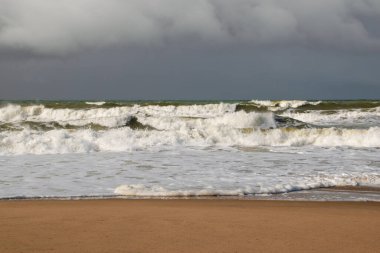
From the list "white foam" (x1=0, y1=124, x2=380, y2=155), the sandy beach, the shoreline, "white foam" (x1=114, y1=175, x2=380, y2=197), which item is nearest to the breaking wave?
"white foam" (x1=0, y1=124, x2=380, y2=155)

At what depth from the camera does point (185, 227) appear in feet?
16.6

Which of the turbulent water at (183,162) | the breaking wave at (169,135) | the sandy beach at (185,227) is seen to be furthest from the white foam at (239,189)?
the breaking wave at (169,135)

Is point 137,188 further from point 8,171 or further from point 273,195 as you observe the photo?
point 8,171

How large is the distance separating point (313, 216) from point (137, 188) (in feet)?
10.4

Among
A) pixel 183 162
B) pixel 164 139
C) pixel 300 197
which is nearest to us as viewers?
pixel 300 197

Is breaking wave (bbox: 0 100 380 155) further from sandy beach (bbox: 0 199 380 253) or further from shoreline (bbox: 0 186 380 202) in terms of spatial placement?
sandy beach (bbox: 0 199 380 253)

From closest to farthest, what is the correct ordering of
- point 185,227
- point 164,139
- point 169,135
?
point 185,227 < point 164,139 < point 169,135

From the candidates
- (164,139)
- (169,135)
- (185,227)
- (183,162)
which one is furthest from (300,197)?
(169,135)

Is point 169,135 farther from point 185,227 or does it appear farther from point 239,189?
point 185,227

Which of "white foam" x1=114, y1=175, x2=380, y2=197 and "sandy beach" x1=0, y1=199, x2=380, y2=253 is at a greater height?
"sandy beach" x1=0, y1=199, x2=380, y2=253

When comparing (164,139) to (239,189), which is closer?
(239,189)

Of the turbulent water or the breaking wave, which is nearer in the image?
the turbulent water

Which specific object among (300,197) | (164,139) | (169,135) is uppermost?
(169,135)

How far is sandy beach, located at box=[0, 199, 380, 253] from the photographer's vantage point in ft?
14.2
